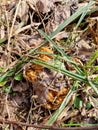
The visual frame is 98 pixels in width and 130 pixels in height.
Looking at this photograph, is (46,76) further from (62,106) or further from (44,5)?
(44,5)

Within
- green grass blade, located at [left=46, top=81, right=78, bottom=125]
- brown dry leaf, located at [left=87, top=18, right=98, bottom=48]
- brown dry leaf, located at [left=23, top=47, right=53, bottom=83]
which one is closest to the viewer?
green grass blade, located at [left=46, top=81, right=78, bottom=125]

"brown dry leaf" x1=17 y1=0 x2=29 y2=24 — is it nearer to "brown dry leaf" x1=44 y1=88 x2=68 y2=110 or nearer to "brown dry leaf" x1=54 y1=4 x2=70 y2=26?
"brown dry leaf" x1=54 y1=4 x2=70 y2=26

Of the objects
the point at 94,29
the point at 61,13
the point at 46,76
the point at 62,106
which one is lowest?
the point at 62,106

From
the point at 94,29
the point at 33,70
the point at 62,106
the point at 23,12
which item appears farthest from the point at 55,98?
the point at 23,12

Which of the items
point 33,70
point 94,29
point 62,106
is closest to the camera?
point 62,106

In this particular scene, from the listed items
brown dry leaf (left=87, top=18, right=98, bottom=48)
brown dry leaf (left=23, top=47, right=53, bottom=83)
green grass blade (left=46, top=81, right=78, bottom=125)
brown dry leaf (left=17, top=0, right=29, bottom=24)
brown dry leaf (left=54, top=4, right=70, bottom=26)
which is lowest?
green grass blade (left=46, top=81, right=78, bottom=125)

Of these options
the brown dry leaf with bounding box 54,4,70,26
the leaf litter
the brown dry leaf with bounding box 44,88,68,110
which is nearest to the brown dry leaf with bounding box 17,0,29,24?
the leaf litter

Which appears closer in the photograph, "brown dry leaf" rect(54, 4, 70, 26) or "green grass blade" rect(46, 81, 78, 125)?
"green grass blade" rect(46, 81, 78, 125)

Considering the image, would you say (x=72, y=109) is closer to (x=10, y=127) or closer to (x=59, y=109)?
(x=59, y=109)

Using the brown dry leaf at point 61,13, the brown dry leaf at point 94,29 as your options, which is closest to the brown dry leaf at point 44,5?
the brown dry leaf at point 61,13
